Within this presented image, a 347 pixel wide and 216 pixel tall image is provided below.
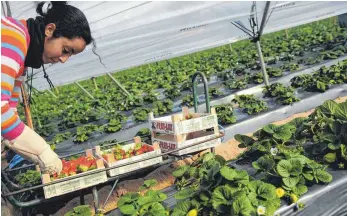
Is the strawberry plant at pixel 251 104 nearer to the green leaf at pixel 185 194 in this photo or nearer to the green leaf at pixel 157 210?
the green leaf at pixel 185 194

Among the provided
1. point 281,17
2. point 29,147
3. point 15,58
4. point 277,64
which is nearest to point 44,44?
point 15,58

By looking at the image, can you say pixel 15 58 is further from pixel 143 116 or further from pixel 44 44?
pixel 143 116

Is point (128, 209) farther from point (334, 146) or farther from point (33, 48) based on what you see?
point (334, 146)

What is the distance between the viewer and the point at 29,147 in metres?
2.34

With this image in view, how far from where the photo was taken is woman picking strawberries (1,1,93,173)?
210cm

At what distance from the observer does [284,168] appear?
2.81 m

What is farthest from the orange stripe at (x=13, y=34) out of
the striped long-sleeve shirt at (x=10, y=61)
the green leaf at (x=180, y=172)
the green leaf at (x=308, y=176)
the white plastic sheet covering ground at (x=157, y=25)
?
the white plastic sheet covering ground at (x=157, y=25)

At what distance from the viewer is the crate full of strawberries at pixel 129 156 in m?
3.94

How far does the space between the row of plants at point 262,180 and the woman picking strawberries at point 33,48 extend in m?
0.94

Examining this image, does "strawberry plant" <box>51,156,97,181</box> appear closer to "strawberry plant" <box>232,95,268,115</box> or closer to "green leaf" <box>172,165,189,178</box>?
"green leaf" <box>172,165,189,178</box>

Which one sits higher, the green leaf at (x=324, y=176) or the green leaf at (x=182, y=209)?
the green leaf at (x=324, y=176)

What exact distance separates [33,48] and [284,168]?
1982 mm

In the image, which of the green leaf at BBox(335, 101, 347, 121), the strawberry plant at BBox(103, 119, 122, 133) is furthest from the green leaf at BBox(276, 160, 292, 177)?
the strawberry plant at BBox(103, 119, 122, 133)

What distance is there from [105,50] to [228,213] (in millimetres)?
4470
